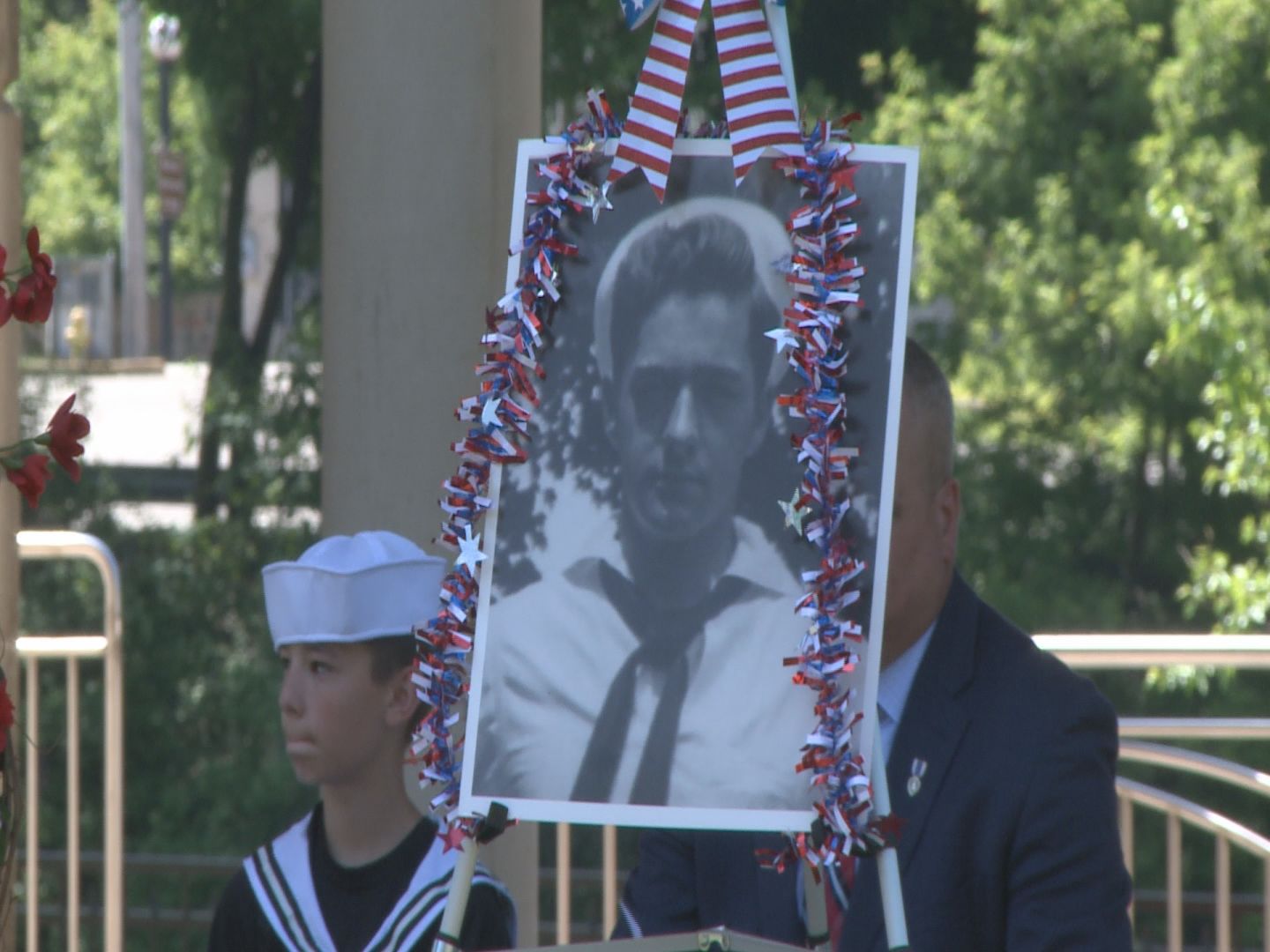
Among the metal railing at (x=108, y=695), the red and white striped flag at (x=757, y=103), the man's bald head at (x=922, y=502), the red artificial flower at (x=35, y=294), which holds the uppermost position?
the red and white striped flag at (x=757, y=103)

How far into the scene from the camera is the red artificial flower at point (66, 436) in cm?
200

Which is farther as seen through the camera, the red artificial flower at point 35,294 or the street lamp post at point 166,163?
the street lamp post at point 166,163

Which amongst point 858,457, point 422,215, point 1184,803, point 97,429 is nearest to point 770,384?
point 858,457

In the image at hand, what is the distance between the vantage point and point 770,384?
89.8 inches

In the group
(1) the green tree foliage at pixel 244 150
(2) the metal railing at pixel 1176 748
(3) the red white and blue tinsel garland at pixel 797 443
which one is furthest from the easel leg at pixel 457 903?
(1) the green tree foliage at pixel 244 150

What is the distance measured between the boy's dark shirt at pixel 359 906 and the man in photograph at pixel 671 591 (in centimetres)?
50

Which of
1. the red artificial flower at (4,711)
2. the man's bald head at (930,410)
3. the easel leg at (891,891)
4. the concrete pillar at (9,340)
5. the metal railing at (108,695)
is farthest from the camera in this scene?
the metal railing at (108,695)

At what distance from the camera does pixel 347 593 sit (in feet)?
9.45

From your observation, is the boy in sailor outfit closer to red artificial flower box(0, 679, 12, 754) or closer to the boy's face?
the boy's face

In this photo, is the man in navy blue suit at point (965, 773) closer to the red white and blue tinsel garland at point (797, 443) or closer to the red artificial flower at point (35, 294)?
the red white and blue tinsel garland at point (797, 443)

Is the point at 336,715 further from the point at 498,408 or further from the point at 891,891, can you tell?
the point at 891,891

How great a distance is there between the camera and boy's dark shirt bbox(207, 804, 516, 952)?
8.97 ft

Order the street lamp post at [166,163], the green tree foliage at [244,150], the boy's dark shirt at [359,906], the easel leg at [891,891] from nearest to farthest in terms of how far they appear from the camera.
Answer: the easel leg at [891,891] → the boy's dark shirt at [359,906] → the green tree foliage at [244,150] → the street lamp post at [166,163]

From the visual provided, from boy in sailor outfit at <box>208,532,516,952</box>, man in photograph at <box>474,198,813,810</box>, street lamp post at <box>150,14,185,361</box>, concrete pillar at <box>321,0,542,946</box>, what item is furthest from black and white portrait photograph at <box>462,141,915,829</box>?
street lamp post at <box>150,14,185,361</box>
